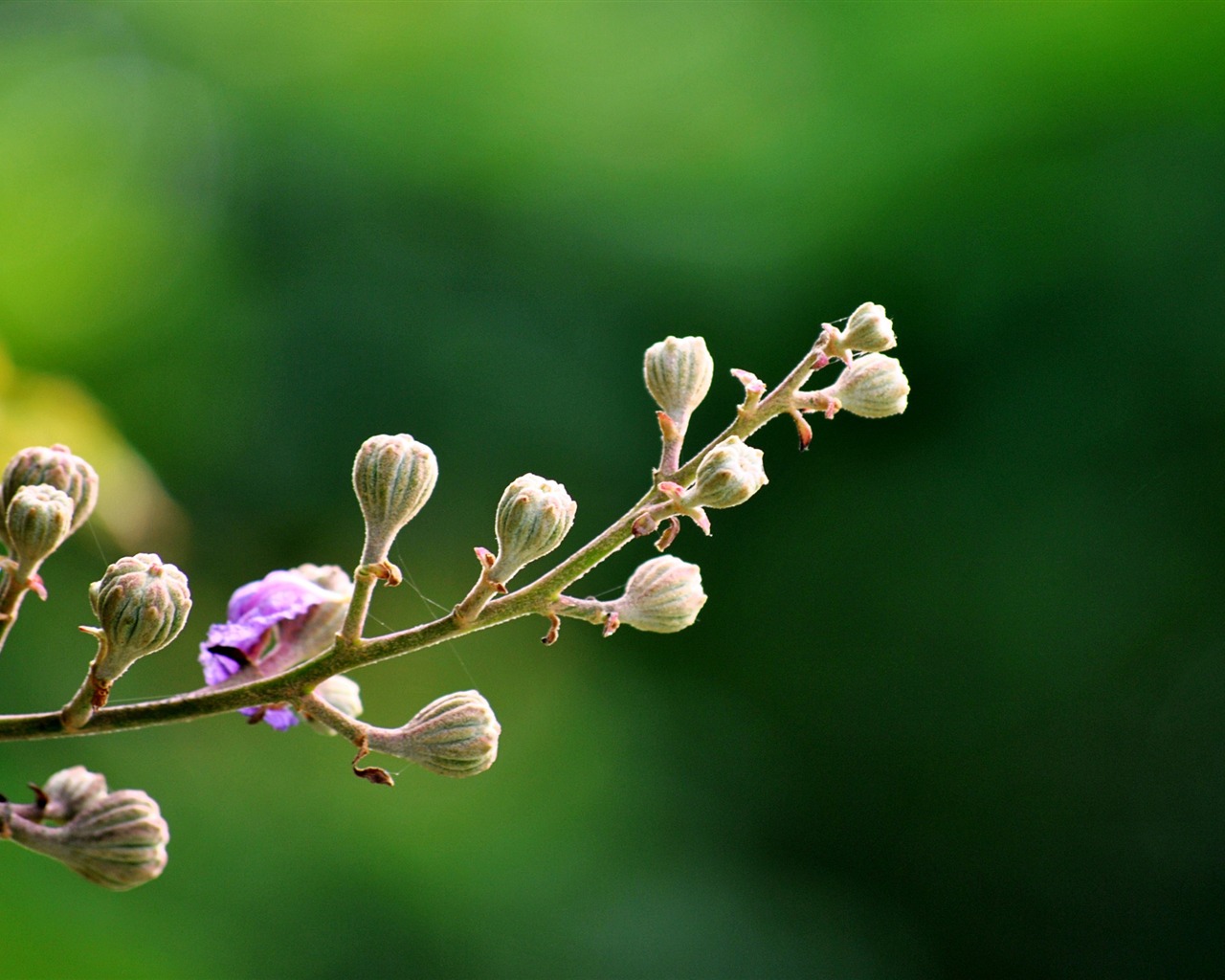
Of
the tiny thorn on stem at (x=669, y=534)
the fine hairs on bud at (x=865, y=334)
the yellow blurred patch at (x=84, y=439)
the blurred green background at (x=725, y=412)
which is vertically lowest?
the tiny thorn on stem at (x=669, y=534)

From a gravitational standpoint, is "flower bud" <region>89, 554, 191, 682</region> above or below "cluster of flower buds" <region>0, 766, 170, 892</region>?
above

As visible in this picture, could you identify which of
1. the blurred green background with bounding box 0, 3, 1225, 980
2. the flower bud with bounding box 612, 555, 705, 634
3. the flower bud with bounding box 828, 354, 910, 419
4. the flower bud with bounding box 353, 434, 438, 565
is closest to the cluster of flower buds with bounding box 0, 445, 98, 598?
the flower bud with bounding box 353, 434, 438, 565

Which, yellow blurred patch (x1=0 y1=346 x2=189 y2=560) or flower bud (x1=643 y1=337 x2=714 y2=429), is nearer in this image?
flower bud (x1=643 y1=337 x2=714 y2=429)

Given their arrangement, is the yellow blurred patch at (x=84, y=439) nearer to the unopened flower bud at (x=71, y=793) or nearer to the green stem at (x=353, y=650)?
the unopened flower bud at (x=71, y=793)

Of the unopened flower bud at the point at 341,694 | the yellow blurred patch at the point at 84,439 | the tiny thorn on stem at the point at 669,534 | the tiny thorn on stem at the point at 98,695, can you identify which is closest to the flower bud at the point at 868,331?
the tiny thorn on stem at the point at 669,534

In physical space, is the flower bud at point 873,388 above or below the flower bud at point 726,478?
above

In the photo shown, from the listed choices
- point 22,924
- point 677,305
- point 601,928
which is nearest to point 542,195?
point 677,305

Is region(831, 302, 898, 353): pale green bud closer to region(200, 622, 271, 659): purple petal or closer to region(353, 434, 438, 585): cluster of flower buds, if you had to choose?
region(353, 434, 438, 585): cluster of flower buds

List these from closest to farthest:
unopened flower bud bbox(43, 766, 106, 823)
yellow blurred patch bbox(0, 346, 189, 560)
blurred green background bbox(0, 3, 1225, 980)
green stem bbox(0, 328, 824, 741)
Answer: green stem bbox(0, 328, 824, 741), unopened flower bud bbox(43, 766, 106, 823), yellow blurred patch bbox(0, 346, 189, 560), blurred green background bbox(0, 3, 1225, 980)

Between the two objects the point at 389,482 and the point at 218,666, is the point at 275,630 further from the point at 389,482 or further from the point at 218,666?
the point at 389,482
